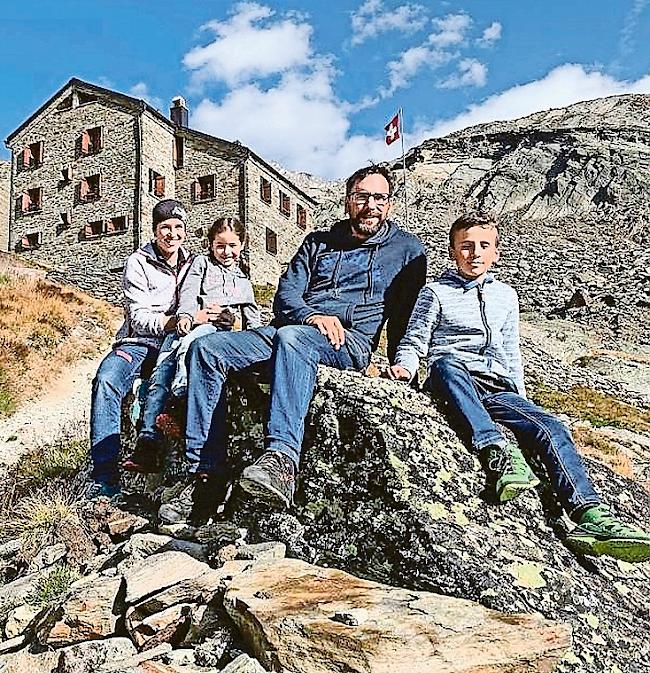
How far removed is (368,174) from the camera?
5492mm

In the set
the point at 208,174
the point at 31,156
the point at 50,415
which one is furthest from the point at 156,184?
the point at 50,415

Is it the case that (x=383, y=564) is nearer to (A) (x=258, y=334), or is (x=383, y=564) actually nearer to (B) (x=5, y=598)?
(A) (x=258, y=334)

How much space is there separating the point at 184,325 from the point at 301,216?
4030cm

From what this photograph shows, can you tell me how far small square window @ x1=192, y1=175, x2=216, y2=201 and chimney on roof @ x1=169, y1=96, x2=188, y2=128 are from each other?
3.79 metres

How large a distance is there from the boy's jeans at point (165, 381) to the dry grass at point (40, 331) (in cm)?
1129

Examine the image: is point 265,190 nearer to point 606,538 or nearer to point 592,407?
point 592,407

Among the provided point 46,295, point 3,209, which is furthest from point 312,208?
point 46,295

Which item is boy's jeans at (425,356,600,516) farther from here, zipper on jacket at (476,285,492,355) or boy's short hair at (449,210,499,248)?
boy's short hair at (449,210,499,248)

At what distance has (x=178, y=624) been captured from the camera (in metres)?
3.80

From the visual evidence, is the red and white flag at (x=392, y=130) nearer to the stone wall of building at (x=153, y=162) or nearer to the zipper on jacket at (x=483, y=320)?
the stone wall of building at (x=153, y=162)

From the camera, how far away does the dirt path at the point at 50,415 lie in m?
13.9

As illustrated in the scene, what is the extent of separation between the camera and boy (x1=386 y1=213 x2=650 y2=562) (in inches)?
162

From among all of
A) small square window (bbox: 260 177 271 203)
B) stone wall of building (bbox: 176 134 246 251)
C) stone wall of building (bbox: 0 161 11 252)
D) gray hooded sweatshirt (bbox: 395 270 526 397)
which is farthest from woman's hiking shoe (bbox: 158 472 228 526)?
stone wall of building (bbox: 0 161 11 252)

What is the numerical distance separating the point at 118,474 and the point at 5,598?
54.4 inches
